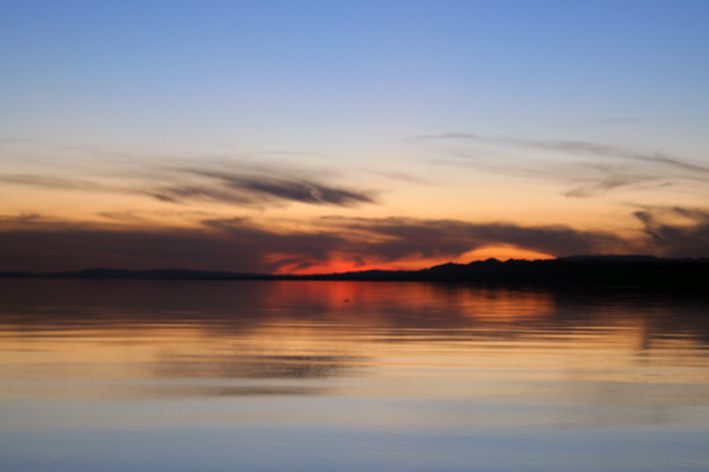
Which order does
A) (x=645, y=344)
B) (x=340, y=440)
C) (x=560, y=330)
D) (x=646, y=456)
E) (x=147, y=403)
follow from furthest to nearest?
1. (x=560, y=330)
2. (x=645, y=344)
3. (x=147, y=403)
4. (x=340, y=440)
5. (x=646, y=456)

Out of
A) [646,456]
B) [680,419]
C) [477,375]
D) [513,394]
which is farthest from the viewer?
[477,375]

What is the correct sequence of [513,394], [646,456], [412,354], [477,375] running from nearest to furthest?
[646,456]
[513,394]
[477,375]
[412,354]

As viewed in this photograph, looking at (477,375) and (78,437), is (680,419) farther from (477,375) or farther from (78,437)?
(78,437)

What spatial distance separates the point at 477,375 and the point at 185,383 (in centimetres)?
533

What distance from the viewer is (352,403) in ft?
32.9

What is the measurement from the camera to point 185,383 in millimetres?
11594

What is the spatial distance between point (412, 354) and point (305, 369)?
325 cm

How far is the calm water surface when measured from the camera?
7.40m

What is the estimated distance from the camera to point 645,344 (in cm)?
1778

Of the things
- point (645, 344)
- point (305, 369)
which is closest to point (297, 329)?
point (305, 369)

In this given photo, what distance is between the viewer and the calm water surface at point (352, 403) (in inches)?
291

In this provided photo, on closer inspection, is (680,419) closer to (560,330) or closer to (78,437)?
(78,437)

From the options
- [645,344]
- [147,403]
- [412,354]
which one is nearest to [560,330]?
[645,344]

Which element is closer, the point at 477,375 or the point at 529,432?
the point at 529,432
